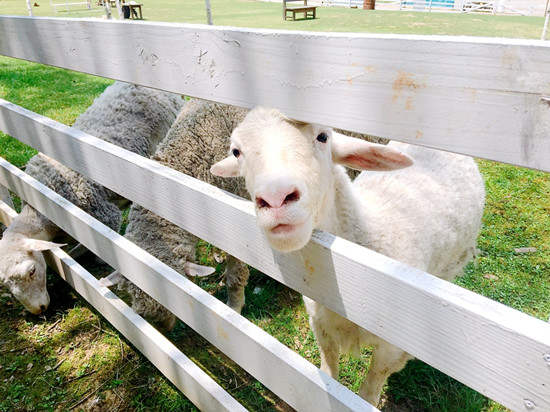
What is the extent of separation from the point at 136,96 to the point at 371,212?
11.8 feet

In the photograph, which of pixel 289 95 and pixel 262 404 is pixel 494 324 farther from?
pixel 262 404

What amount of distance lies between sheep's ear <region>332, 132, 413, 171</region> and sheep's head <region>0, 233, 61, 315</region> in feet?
8.43

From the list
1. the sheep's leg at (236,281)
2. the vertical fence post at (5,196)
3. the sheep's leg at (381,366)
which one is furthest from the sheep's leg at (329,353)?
the vertical fence post at (5,196)

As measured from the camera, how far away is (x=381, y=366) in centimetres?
202

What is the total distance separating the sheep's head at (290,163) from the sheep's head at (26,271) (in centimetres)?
245

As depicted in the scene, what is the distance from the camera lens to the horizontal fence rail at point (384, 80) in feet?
2.15

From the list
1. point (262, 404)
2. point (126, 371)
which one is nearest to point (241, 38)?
point (262, 404)

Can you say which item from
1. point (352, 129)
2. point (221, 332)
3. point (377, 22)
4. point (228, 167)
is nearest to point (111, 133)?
point (228, 167)

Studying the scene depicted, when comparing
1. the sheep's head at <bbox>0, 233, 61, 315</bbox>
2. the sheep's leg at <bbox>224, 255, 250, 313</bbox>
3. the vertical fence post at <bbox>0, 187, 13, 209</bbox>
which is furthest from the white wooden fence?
the vertical fence post at <bbox>0, 187, 13, 209</bbox>

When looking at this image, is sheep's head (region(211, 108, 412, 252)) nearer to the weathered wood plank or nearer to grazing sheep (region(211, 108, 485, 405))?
grazing sheep (region(211, 108, 485, 405))

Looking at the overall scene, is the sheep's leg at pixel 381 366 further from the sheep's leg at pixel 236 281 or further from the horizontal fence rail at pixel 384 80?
the horizontal fence rail at pixel 384 80

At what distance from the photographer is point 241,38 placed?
40.0 inches

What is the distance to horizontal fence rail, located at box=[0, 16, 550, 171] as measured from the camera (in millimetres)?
656

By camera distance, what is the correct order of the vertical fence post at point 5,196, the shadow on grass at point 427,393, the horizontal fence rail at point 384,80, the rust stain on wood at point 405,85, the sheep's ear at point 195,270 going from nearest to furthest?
the horizontal fence rail at point 384,80 < the rust stain on wood at point 405,85 < the shadow on grass at point 427,393 < the sheep's ear at point 195,270 < the vertical fence post at point 5,196
